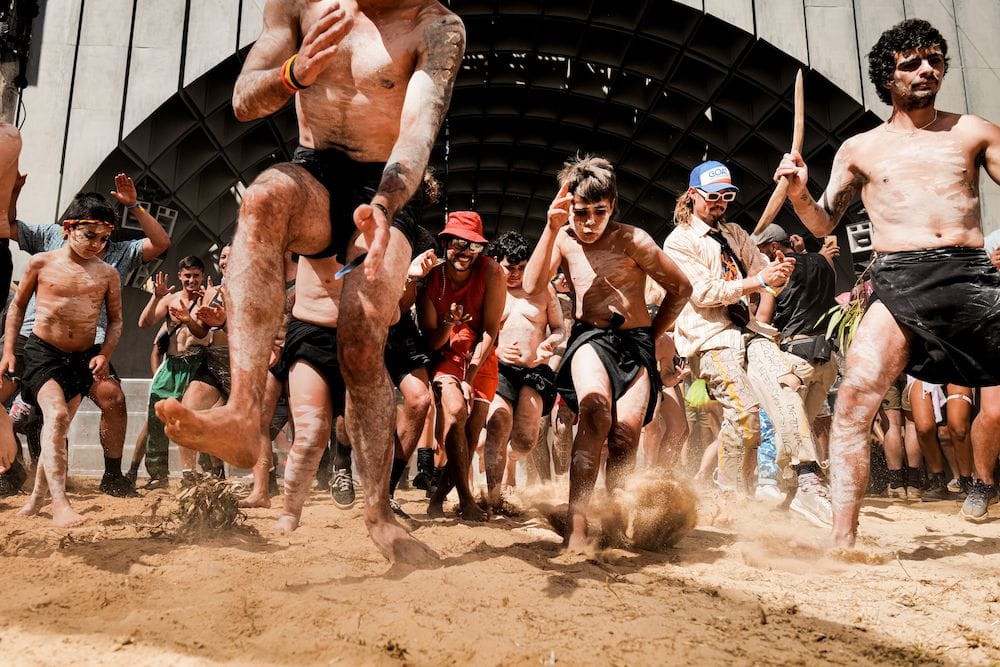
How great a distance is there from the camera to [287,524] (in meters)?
3.89

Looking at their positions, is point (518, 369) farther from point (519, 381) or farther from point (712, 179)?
point (712, 179)

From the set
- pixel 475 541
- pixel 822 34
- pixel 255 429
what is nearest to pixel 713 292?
pixel 475 541

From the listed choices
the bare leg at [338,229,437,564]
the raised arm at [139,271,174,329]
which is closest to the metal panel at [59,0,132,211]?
the raised arm at [139,271,174,329]

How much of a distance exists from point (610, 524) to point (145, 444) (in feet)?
19.5

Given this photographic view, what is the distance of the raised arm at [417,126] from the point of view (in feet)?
7.93

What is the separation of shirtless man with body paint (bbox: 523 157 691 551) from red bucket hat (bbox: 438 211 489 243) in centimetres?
114

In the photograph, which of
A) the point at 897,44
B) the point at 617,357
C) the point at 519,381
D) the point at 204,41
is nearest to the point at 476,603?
the point at 617,357

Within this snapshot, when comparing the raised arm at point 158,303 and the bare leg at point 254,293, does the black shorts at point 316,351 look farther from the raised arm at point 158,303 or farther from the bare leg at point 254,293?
the raised arm at point 158,303

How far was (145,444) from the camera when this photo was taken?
308 inches

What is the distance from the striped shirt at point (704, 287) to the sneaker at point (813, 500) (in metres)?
1.09

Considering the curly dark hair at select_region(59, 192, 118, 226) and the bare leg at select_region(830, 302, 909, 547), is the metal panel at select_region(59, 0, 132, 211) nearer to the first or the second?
the curly dark hair at select_region(59, 192, 118, 226)

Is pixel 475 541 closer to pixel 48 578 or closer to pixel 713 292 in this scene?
pixel 48 578

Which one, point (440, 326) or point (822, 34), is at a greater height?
point (822, 34)

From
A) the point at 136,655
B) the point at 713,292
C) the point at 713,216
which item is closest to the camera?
the point at 136,655
